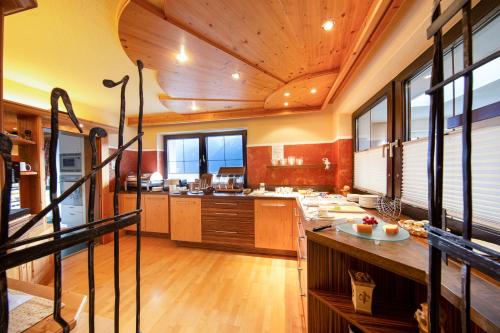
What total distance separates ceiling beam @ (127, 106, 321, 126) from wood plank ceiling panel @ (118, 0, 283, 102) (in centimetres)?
54

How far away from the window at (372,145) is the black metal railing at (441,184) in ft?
4.60

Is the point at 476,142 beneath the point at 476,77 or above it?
beneath

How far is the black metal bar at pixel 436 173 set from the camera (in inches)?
20.2

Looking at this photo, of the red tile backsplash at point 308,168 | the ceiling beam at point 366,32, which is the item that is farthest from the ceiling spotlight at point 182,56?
the red tile backsplash at point 308,168

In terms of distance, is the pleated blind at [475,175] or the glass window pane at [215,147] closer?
the pleated blind at [475,175]

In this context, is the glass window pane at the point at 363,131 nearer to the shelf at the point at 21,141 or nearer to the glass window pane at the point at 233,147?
the glass window pane at the point at 233,147

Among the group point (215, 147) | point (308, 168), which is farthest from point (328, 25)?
point (215, 147)

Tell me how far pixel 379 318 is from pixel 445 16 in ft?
4.19

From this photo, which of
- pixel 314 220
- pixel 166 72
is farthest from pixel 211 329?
pixel 166 72

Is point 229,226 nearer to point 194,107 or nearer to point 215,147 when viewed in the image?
point 215,147

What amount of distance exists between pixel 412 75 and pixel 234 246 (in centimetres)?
282

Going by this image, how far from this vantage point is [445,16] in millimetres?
476

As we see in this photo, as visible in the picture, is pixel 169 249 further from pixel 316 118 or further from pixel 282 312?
pixel 316 118

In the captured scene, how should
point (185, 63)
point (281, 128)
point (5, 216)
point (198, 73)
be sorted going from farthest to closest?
point (281, 128) → point (198, 73) → point (185, 63) → point (5, 216)
